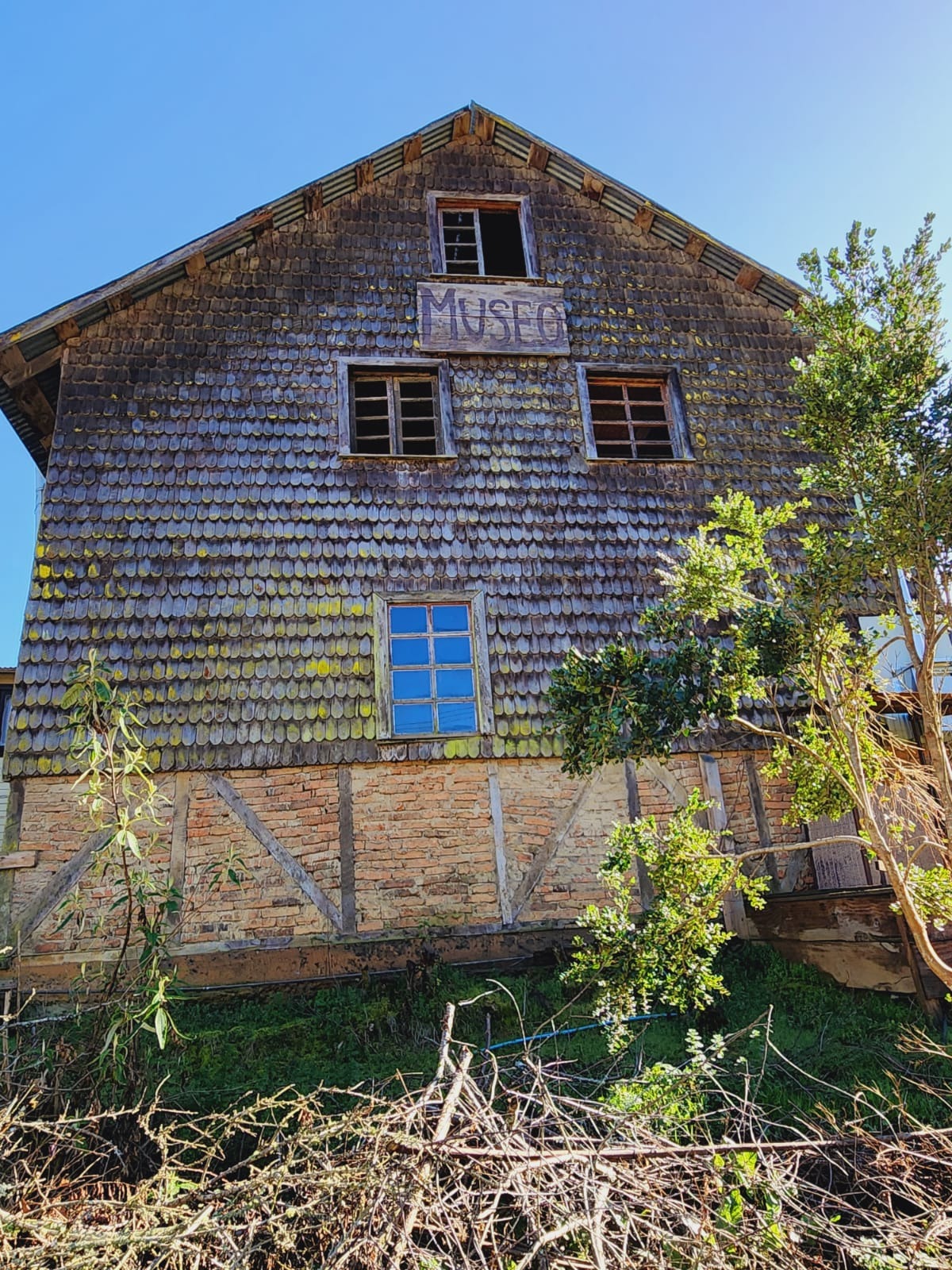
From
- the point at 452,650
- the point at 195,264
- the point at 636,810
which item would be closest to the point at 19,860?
the point at 452,650

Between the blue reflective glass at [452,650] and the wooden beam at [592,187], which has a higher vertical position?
the wooden beam at [592,187]

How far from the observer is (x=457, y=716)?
352 inches

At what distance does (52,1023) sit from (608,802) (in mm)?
4986

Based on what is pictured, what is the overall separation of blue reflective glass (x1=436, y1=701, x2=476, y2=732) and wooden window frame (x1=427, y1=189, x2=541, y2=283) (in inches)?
206

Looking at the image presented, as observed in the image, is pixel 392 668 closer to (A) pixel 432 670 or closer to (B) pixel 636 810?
(A) pixel 432 670

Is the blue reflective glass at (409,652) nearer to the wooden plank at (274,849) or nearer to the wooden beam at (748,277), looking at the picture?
the wooden plank at (274,849)

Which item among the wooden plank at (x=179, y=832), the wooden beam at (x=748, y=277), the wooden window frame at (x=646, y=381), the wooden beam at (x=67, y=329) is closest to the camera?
the wooden plank at (x=179, y=832)

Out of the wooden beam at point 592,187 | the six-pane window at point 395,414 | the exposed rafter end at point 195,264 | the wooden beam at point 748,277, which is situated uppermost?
the wooden beam at point 592,187

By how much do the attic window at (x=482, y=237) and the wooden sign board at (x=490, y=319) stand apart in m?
0.26

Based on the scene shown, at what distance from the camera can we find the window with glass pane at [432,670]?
29.2 ft

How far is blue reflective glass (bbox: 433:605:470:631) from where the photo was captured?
9320mm

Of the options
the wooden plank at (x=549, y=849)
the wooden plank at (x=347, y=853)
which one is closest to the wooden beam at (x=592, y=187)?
the wooden plank at (x=549, y=849)

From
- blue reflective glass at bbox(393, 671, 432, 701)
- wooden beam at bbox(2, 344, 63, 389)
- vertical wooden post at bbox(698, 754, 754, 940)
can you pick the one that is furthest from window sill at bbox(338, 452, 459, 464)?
vertical wooden post at bbox(698, 754, 754, 940)

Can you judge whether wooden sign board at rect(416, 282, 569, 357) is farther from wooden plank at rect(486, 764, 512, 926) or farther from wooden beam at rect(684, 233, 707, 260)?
wooden plank at rect(486, 764, 512, 926)
